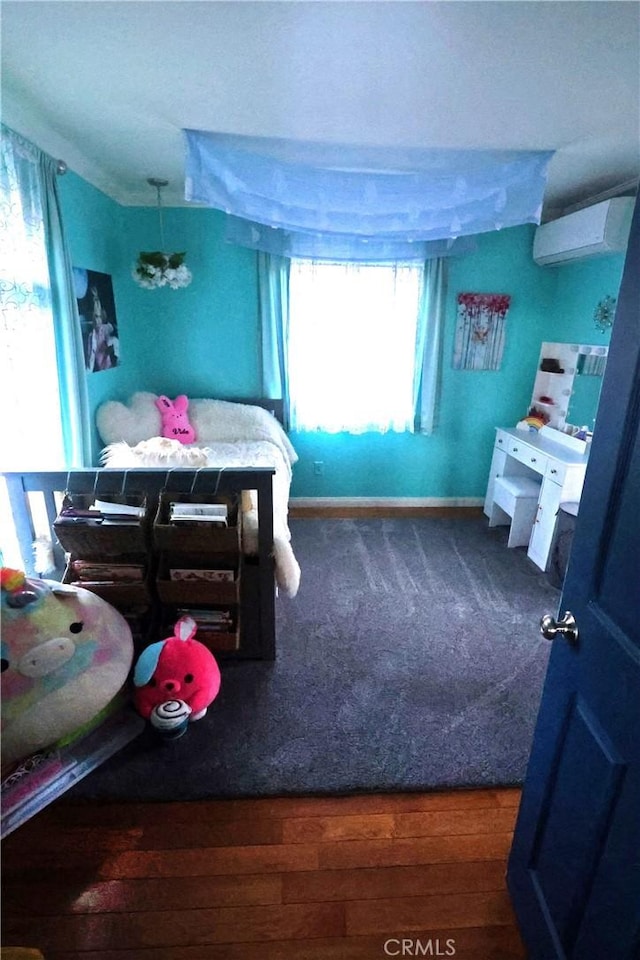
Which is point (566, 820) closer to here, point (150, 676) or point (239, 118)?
point (150, 676)

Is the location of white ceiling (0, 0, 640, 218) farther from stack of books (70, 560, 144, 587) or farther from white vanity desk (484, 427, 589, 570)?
stack of books (70, 560, 144, 587)

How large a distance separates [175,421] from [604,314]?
2.96 m

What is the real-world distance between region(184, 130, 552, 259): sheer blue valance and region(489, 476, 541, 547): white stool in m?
1.75

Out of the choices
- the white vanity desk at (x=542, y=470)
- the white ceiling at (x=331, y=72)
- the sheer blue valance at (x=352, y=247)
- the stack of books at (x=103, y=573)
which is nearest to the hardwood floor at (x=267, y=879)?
the stack of books at (x=103, y=573)

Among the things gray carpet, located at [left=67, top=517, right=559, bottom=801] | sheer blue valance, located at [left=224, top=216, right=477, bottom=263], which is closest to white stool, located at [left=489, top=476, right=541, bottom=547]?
gray carpet, located at [left=67, top=517, right=559, bottom=801]

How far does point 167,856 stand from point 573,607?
1365 mm

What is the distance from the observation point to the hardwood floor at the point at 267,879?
3.78ft

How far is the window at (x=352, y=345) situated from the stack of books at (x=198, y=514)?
193 cm

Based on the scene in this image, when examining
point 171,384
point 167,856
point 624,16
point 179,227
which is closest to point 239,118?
point 624,16

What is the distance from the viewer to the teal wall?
3.16 meters

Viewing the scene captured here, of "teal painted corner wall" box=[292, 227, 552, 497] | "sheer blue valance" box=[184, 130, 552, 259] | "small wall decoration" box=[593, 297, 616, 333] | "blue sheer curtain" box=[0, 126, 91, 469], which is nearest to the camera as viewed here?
"blue sheer curtain" box=[0, 126, 91, 469]

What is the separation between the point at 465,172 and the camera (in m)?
1.99

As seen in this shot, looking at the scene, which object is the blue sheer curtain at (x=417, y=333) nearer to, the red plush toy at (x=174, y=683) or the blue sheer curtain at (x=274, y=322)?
the blue sheer curtain at (x=274, y=322)

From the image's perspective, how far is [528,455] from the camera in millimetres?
3084
